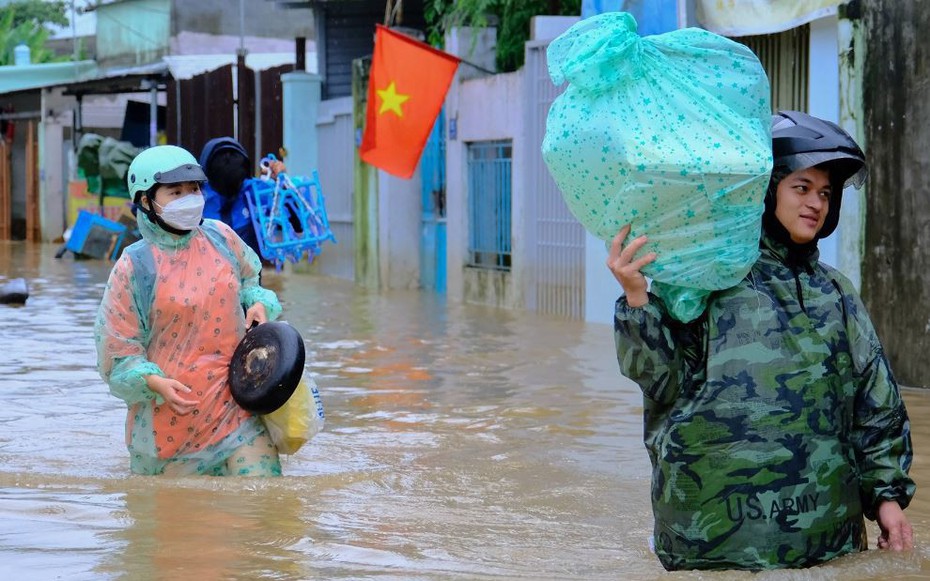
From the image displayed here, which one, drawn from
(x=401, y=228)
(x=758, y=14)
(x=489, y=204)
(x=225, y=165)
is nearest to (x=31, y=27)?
(x=401, y=228)

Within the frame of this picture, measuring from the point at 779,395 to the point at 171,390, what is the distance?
9.94 feet

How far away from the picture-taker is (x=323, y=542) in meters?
5.34

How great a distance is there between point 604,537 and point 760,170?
226 centimetres

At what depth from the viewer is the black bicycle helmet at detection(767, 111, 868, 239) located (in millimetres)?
3602

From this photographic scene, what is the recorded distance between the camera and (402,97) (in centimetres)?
1647

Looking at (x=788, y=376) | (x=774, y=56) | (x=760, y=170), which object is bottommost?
(x=788, y=376)

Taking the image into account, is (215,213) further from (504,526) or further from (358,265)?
Answer: (358,265)

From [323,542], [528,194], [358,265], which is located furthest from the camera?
[358,265]

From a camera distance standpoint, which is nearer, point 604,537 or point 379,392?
point 604,537

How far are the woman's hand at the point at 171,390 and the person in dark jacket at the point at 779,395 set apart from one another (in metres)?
2.75

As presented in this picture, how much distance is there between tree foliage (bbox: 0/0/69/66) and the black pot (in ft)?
131

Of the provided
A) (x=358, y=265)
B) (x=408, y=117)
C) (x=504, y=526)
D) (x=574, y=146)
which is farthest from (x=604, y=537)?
(x=358, y=265)

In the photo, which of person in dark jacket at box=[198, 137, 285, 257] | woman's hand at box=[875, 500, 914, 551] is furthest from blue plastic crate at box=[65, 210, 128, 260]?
woman's hand at box=[875, 500, 914, 551]

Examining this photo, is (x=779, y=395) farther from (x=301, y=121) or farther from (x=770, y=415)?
(x=301, y=121)
